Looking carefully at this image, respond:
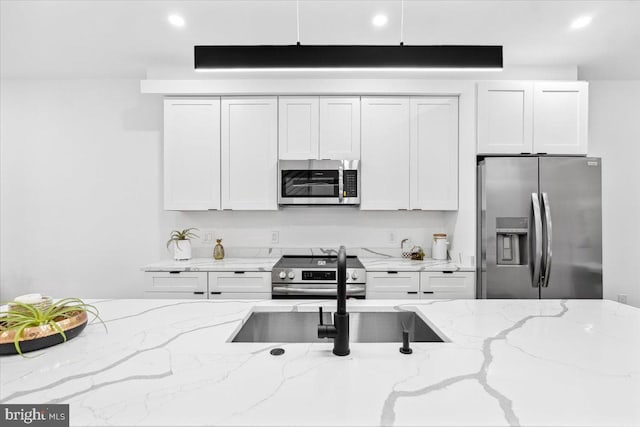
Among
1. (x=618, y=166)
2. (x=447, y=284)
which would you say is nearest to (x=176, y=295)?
(x=447, y=284)

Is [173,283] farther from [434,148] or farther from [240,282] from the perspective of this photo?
[434,148]

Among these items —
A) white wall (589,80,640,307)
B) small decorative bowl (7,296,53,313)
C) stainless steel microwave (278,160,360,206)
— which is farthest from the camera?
white wall (589,80,640,307)

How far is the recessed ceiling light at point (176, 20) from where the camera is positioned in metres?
2.33

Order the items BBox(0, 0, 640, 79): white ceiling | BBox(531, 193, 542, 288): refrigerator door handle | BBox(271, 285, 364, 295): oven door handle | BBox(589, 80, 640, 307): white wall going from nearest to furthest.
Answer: BBox(0, 0, 640, 79): white ceiling, BBox(531, 193, 542, 288): refrigerator door handle, BBox(271, 285, 364, 295): oven door handle, BBox(589, 80, 640, 307): white wall

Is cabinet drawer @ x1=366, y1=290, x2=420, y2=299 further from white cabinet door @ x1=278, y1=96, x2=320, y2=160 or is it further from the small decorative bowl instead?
the small decorative bowl

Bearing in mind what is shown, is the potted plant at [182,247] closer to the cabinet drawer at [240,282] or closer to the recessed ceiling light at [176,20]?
the cabinet drawer at [240,282]

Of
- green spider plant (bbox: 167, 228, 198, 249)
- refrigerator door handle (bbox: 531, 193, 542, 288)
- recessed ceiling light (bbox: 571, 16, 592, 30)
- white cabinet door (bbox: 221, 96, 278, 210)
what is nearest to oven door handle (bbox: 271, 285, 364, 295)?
white cabinet door (bbox: 221, 96, 278, 210)

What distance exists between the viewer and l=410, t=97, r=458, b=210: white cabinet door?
3.02m

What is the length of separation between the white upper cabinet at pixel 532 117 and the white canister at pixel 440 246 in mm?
876

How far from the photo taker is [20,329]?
98 cm

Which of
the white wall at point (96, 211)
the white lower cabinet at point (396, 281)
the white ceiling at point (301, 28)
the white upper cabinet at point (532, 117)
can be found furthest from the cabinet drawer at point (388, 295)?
the white ceiling at point (301, 28)

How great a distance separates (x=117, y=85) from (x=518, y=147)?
3.92 meters

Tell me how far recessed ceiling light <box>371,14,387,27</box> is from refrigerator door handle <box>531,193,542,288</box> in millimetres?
1741

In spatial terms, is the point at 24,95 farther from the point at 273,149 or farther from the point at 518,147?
the point at 518,147
